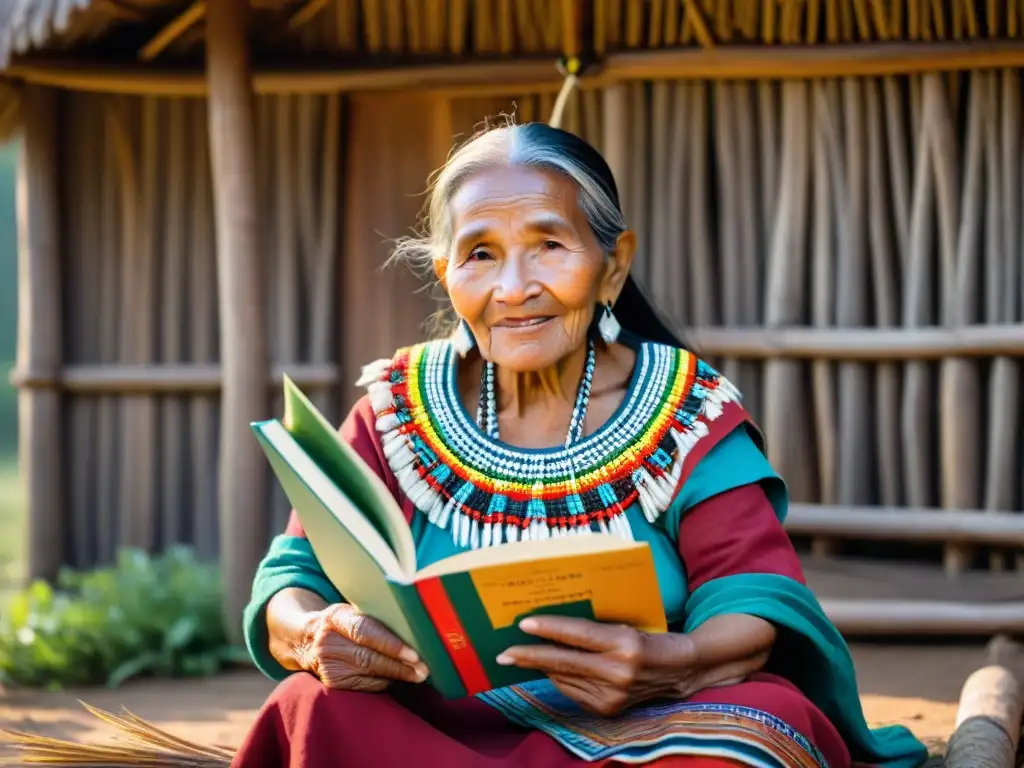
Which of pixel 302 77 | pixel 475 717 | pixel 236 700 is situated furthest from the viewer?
pixel 302 77

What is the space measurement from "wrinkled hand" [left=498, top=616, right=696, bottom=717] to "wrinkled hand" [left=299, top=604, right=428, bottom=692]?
19 cm

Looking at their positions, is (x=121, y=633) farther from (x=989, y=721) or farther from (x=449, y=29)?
(x=989, y=721)

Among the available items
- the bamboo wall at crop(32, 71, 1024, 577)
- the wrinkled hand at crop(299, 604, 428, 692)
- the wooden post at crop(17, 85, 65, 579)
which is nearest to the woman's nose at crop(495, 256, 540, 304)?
Result: the wrinkled hand at crop(299, 604, 428, 692)

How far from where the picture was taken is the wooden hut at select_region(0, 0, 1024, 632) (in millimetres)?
5355

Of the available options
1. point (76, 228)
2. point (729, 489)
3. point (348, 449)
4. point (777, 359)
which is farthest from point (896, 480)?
point (76, 228)

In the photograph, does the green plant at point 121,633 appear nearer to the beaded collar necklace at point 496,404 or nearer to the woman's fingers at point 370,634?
the beaded collar necklace at point 496,404

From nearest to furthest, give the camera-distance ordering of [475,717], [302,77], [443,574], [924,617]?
1. [443,574]
2. [475,717]
3. [924,617]
4. [302,77]

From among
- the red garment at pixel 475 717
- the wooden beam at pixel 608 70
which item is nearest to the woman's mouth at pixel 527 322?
the red garment at pixel 475 717

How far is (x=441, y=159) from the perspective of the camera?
6.38m

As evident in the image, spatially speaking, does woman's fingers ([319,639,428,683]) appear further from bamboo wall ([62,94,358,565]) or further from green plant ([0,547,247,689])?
bamboo wall ([62,94,358,565])

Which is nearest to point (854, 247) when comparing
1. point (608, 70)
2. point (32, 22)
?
point (608, 70)

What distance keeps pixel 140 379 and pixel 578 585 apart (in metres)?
4.86

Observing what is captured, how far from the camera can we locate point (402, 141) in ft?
21.4

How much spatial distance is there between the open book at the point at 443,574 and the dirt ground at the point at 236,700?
1.99m
